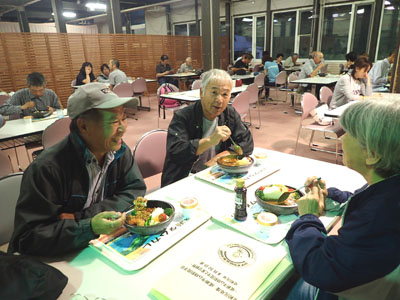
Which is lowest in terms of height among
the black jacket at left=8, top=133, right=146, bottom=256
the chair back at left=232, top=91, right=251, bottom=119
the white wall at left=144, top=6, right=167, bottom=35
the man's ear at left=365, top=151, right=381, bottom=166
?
the chair back at left=232, top=91, right=251, bottom=119

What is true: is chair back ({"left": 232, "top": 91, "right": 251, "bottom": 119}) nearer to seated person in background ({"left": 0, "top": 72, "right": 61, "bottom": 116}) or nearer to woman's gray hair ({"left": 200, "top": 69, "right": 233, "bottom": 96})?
woman's gray hair ({"left": 200, "top": 69, "right": 233, "bottom": 96})

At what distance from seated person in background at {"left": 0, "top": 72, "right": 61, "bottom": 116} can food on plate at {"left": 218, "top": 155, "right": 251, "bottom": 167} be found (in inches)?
106

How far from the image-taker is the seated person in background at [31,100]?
3406mm

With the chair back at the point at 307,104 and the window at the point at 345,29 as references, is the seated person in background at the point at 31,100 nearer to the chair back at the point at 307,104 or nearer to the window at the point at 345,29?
the chair back at the point at 307,104

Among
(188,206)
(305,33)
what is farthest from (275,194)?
(305,33)

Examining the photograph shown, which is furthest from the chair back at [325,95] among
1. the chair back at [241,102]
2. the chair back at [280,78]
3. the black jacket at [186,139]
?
the black jacket at [186,139]

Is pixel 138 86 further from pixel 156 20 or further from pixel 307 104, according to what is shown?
pixel 156 20

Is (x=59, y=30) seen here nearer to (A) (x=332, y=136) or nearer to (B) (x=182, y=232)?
(A) (x=332, y=136)

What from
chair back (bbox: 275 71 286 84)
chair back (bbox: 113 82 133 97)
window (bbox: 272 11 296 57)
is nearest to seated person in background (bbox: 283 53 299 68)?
window (bbox: 272 11 296 57)

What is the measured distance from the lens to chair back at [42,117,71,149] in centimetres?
270

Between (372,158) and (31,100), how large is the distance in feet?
13.0

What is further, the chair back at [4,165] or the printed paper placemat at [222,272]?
the chair back at [4,165]

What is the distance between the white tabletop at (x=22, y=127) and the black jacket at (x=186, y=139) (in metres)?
1.71

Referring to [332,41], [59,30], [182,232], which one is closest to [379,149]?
[182,232]
